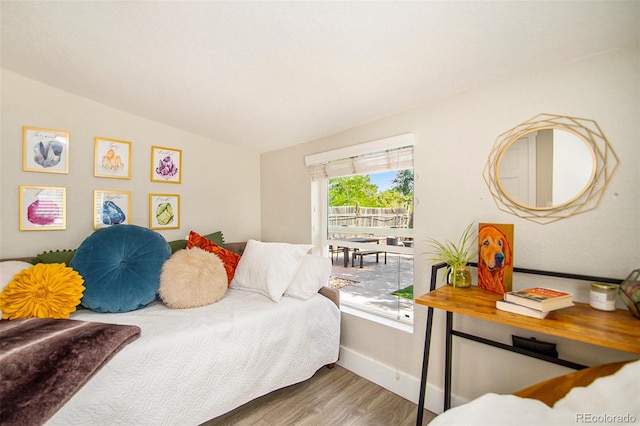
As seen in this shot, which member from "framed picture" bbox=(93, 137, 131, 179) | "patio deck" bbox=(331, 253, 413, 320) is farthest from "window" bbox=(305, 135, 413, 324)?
"framed picture" bbox=(93, 137, 131, 179)

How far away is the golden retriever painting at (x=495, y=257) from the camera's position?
4.45ft

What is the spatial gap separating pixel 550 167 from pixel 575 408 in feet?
3.36

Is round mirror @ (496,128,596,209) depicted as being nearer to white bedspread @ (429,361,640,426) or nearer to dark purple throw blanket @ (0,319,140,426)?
Answer: white bedspread @ (429,361,640,426)

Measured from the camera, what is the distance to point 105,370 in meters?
1.22

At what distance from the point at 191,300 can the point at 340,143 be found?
1609 mm

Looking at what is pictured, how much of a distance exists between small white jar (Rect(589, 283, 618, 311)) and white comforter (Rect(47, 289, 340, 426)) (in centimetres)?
147

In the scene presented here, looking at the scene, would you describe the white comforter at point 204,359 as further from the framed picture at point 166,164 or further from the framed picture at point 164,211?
the framed picture at point 166,164

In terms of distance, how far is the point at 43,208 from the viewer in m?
2.00

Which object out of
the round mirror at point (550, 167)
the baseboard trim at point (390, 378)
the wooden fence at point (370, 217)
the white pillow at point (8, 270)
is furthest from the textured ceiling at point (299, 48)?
the baseboard trim at point (390, 378)

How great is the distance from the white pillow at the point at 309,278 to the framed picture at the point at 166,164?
1456 millimetres

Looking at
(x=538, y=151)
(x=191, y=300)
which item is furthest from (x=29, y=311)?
(x=538, y=151)

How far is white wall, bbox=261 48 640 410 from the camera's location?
3.94 feet

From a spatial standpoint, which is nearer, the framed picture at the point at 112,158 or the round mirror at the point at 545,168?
the round mirror at the point at 545,168

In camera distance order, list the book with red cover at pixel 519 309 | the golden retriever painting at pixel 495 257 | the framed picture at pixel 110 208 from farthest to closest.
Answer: the framed picture at pixel 110 208, the golden retriever painting at pixel 495 257, the book with red cover at pixel 519 309
